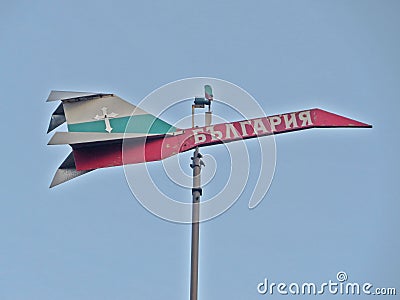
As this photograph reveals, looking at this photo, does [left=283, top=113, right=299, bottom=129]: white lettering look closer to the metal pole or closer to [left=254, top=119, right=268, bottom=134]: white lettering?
[left=254, top=119, right=268, bottom=134]: white lettering

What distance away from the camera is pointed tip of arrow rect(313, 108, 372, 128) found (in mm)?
20000

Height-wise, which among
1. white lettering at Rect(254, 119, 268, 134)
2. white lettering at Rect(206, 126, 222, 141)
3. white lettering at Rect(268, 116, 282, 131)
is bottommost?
white lettering at Rect(206, 126, 222, 141)

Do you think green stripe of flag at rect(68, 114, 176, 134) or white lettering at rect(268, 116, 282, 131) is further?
green stripe of flag at rect(68, 114, 176, 134)

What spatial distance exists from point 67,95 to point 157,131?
1.86 metres

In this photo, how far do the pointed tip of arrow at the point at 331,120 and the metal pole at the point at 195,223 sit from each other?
2.50 m

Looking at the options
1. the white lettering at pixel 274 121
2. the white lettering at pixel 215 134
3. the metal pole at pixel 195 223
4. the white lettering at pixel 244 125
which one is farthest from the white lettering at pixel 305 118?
the metal pole at pixel 195 223

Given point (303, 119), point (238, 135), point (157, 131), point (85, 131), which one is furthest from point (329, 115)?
point (85, 131)

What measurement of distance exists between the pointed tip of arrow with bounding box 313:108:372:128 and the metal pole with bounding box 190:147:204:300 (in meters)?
2.50

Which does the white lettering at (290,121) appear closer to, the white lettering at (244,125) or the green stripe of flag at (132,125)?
the white lettering at (244,125)

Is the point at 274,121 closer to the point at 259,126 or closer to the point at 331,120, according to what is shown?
the point at 259,126

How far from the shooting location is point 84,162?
66.1 ft

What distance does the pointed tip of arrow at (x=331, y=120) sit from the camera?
20.0 m

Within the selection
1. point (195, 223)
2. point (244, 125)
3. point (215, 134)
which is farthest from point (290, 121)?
point (195, 223)

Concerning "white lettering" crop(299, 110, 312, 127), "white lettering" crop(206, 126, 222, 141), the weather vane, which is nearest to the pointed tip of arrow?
the weather vane
